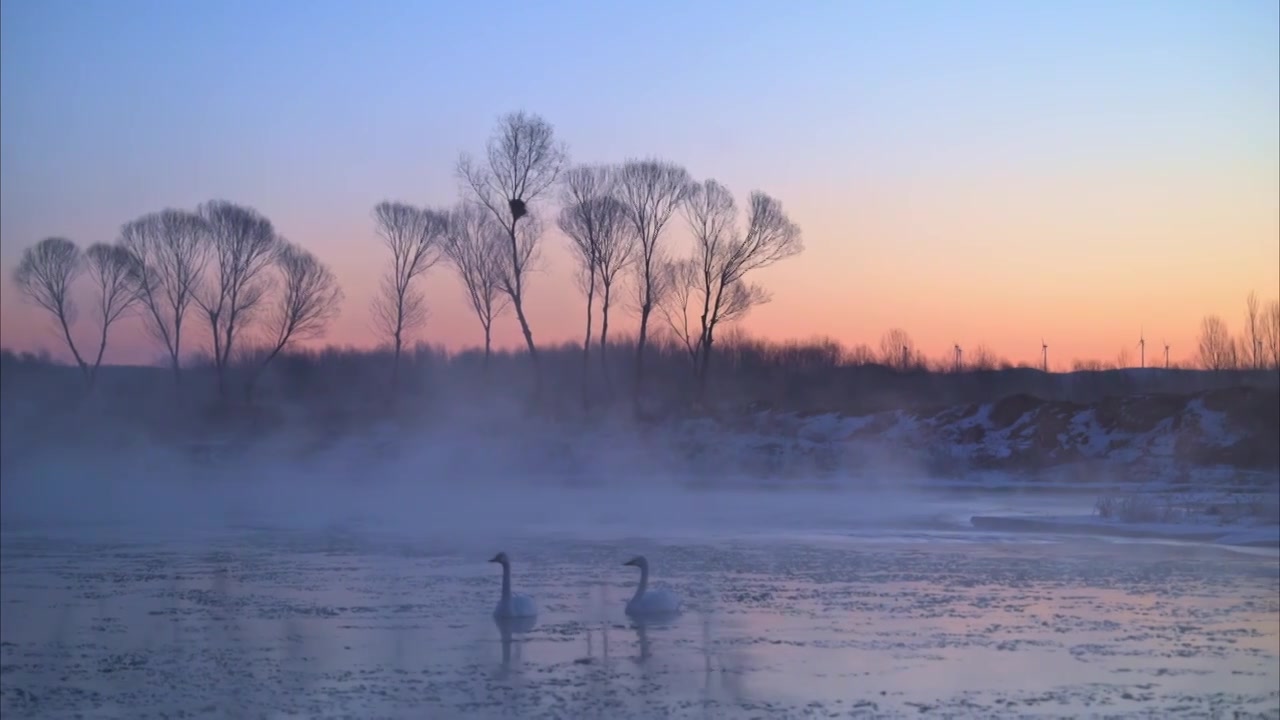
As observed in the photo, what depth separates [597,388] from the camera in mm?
55500

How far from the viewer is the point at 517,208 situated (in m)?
50.8

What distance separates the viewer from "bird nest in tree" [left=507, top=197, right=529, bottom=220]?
2000 inches

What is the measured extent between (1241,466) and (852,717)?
31.9 metres

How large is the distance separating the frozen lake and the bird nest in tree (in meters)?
32.2

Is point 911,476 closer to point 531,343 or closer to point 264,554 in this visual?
point 531,343

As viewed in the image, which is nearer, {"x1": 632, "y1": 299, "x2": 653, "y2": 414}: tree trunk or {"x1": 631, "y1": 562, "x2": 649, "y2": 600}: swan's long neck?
{"x1": 631, "y1": 562, "x2": 649, "y2": 600}: swan's long neck

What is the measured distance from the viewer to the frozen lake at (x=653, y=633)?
30.6ft

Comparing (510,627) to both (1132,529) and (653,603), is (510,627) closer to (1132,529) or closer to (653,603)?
(653,603)

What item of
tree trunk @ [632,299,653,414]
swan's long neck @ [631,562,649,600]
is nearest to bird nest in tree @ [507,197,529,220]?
tree trunk @ [632,299,653,414]

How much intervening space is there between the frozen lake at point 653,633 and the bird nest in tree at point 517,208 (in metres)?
32.2

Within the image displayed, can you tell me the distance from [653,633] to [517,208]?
39.9m

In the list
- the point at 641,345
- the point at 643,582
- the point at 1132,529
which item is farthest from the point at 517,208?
the point at 643,582

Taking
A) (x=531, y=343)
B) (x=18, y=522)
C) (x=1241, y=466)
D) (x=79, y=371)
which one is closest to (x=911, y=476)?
(x=1241, y=466)

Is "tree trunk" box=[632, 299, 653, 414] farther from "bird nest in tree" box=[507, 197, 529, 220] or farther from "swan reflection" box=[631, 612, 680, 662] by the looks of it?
"swan reflection" box=[631, 612, 680, 662]
